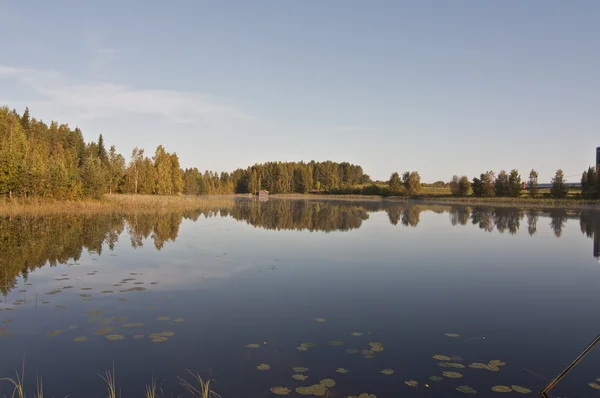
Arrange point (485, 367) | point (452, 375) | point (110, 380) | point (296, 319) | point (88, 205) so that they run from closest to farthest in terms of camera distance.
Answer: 1. point (110, 380)
2. point (452, 375)
3. point (485, 367)
4. point (296, 319)
5. point (88, 205)

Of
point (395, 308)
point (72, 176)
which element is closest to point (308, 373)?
point (395, 308)

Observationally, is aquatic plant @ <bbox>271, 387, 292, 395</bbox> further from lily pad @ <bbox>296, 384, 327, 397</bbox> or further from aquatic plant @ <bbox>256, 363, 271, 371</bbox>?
aquatic plant @ <bbox>256, 363, 271, 371</bbox>

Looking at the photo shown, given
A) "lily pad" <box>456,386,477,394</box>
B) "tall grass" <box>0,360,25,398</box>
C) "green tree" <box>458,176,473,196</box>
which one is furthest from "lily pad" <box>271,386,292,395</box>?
"green tree" <box>458,176,473,196</box>

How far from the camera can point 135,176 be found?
8081 cm

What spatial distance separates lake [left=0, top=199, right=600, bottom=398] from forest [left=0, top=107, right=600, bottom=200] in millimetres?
28228

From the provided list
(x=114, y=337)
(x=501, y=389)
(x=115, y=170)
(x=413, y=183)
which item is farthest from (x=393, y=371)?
(x=413, y=183)

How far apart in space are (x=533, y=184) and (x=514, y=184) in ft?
18.8

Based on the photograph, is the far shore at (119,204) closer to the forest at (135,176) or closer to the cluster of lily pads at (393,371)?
the forest at (135,176)

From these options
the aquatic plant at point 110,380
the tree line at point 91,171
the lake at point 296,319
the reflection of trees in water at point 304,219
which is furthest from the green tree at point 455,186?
the aquatic plant at point 110,380

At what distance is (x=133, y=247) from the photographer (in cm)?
2303

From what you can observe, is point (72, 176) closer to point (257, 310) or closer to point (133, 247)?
point (133, 247)

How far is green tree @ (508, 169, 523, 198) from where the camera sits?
99.9 meters

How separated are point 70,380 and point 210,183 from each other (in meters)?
176

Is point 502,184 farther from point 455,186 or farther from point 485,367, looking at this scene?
point 485,367
